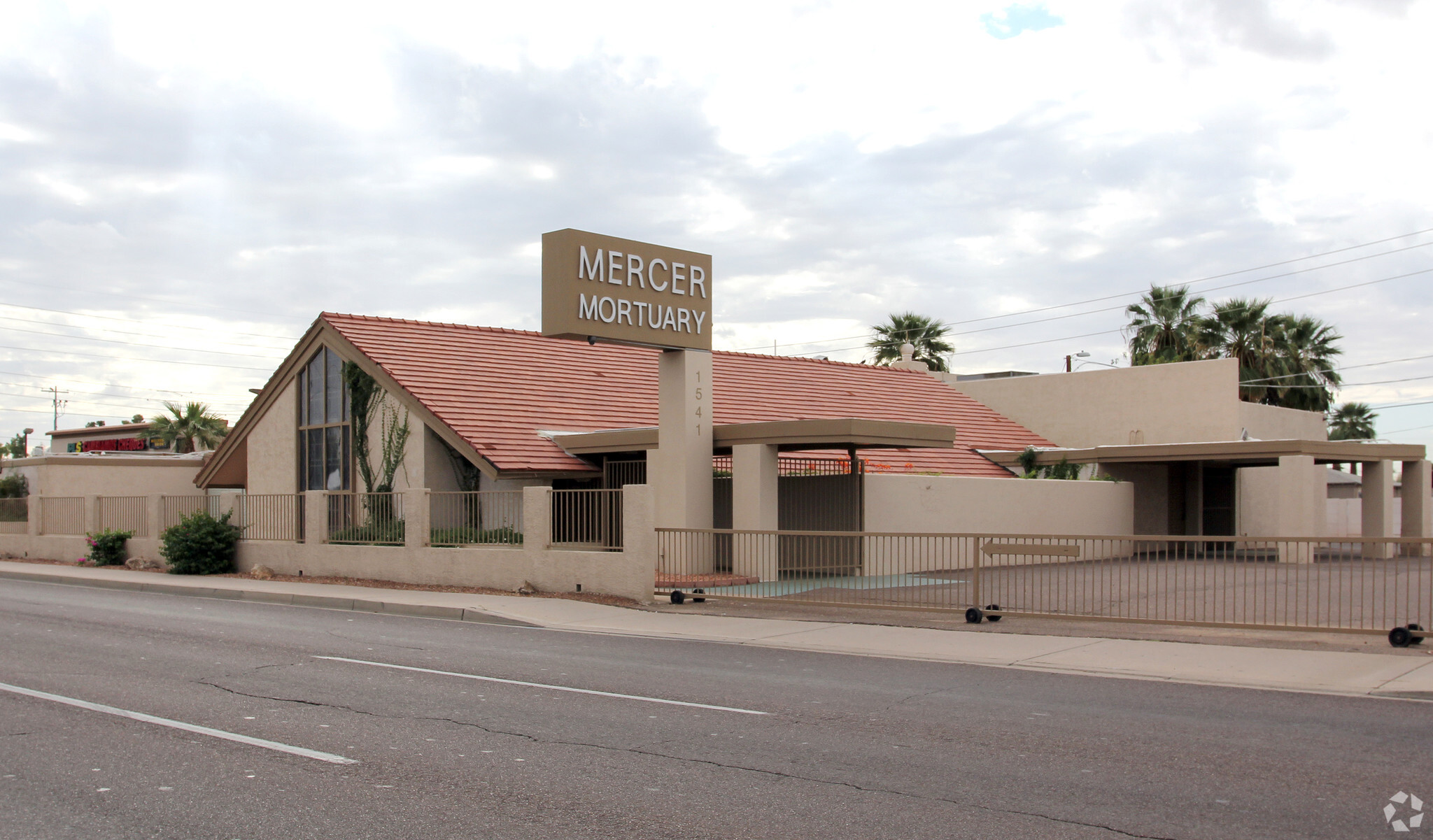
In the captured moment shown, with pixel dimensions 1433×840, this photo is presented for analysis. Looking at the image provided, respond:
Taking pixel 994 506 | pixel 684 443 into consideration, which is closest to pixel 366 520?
pixel 684 443

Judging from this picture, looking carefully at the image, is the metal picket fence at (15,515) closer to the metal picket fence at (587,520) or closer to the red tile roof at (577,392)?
the red tile roof at (577,392)

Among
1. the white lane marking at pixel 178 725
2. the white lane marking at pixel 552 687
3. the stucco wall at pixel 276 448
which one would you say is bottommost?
the white lane marking at pixel 552 687

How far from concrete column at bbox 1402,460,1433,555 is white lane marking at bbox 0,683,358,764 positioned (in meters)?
28.7

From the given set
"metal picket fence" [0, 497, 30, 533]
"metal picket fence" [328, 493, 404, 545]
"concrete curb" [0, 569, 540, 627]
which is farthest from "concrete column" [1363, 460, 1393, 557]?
"metal picket fence" [0, 497, 30, 533]

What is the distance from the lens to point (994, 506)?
26031 mm

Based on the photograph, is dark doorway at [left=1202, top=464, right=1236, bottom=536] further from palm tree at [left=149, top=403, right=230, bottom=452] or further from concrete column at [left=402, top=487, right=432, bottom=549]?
palm tree at [left=149, top=403, right=230, bottom=452]

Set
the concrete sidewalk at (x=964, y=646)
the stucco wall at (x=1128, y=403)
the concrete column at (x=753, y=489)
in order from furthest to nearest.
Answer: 1. the stucco wall at (x=1128, y=403)
2. the concrete column at (x=753, y=489)
3. the concrete sidewalk at (x=964, y=646)

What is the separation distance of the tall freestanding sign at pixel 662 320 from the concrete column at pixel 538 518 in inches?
88.8

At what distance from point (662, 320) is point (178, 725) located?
43.5 feet

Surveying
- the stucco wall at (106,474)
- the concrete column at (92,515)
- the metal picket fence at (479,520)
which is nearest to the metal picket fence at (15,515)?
the stucco wall at (106,474)

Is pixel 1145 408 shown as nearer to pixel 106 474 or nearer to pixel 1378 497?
pixel 1378 497

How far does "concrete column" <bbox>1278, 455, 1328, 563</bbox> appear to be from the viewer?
1013 inches

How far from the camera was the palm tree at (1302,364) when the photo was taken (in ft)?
150

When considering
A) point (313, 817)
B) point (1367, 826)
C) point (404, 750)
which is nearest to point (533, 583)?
point (404, 750)
